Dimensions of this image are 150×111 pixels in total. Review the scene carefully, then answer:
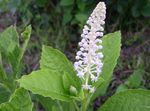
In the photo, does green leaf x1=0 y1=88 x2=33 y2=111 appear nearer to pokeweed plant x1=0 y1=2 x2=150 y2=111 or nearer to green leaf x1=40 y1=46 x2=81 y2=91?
pokeweed plant x1=0 y1=2 x2=150 y2=111

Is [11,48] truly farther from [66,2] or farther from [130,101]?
[66,2]

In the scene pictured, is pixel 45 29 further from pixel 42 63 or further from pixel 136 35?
pixel 42 63

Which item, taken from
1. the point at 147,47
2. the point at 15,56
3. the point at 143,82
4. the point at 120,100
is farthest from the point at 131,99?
the point at 147,47

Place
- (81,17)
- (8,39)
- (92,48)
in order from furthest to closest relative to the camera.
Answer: (81,17), (8,39), (92,48)

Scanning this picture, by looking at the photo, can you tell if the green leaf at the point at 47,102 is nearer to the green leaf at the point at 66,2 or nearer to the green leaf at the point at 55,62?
the green leaf at the point at 55,62

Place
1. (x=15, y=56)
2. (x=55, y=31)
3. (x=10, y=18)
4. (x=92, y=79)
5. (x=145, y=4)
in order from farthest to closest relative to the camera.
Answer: (x=10, y=18)
(x=55, y=31)
(x=145, y=4)
(x=15, y=56)
(x=92, y=79)

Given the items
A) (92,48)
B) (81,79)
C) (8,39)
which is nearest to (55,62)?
(81,79)

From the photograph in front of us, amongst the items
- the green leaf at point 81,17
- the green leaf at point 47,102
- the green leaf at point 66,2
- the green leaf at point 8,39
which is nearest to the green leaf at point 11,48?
the green leaf at point 8,39
